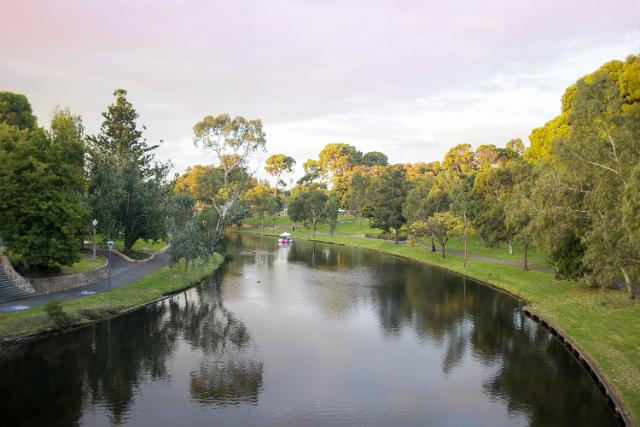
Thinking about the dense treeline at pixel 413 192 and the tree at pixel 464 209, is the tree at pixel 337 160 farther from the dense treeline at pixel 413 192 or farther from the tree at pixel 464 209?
the tree at pixel 464 209

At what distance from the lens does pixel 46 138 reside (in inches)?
1641

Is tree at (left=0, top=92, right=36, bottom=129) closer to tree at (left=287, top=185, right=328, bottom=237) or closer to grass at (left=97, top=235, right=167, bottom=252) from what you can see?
grass at (left=97, top=235, right=167, bottom=252)

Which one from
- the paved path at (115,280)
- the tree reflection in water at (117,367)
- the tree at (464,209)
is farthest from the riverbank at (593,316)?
the paved path at (115,280)

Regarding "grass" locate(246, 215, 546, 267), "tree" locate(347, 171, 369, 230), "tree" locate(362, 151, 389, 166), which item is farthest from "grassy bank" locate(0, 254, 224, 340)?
"tree" locate(362, 151, 389, 166)

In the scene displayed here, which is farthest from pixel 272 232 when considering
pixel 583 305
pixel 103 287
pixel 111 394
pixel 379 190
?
pixel 111 394

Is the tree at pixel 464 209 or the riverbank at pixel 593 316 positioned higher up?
the tree at pixel 464 209

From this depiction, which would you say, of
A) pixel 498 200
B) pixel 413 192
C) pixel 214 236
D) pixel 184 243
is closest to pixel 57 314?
pixel 184 243

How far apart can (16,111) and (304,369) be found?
167 ft

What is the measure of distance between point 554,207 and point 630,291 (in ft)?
29.9

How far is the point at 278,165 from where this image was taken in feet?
552

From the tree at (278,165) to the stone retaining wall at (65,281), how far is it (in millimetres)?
120962

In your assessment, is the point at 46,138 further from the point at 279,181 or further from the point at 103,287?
the point at 279,181

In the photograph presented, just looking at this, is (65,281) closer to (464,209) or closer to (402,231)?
(464,209)

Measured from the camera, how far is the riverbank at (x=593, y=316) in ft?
80.8
